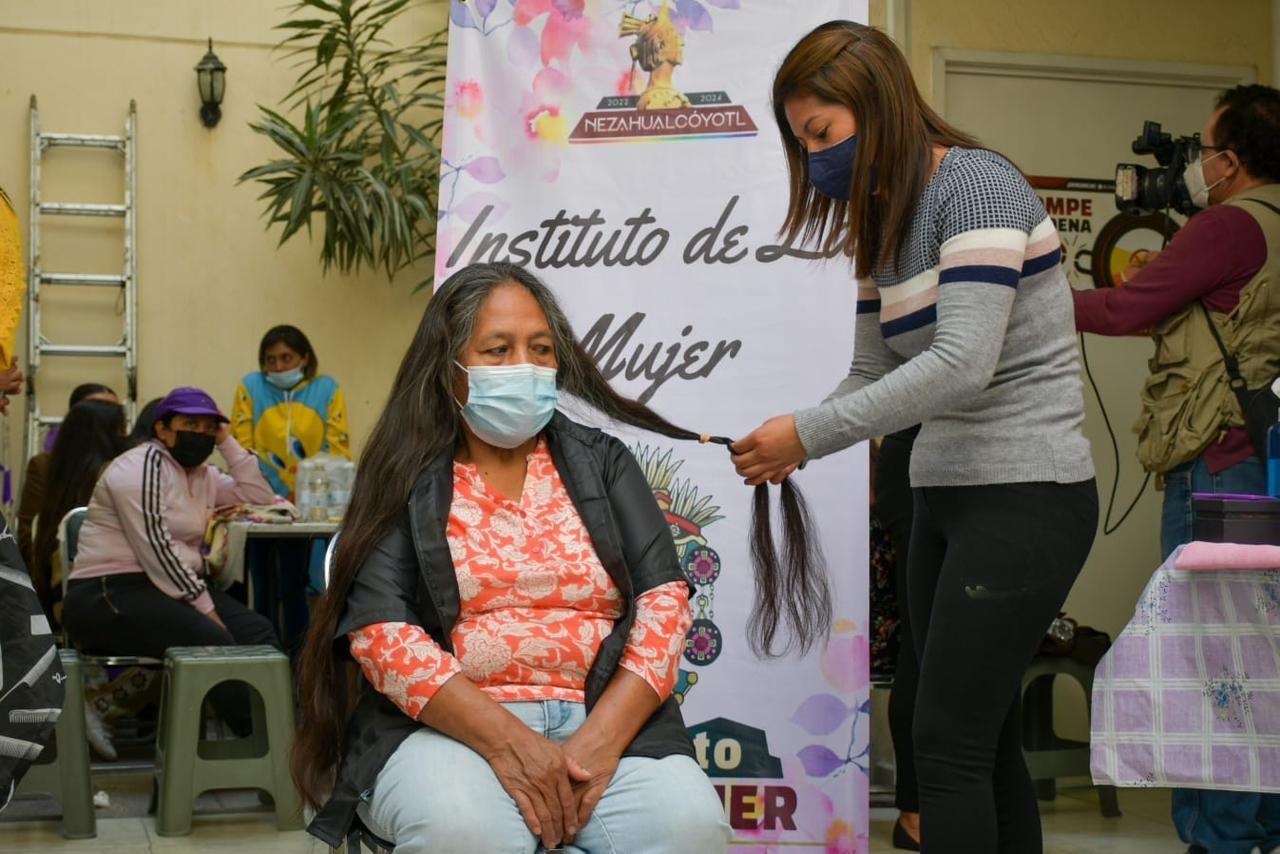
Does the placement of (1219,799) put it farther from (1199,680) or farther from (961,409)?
(961,409)

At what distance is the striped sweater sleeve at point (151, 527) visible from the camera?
471 centimetres

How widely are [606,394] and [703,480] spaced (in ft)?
3.37

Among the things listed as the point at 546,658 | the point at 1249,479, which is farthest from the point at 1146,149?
the point at 546,658

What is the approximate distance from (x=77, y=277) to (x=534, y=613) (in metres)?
5.35

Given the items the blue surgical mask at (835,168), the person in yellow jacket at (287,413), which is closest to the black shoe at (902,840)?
the blue surgical mask at (835,168)

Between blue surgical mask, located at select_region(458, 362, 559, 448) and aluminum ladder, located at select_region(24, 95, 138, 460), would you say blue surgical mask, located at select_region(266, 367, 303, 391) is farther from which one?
blue surgical mask, located at select_region(458, 362, 559, 448)

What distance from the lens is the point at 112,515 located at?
4762mm

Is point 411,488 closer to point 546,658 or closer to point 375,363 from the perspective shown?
point 546,658

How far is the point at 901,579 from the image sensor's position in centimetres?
372

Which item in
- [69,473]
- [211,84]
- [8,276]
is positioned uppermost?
[211,84]

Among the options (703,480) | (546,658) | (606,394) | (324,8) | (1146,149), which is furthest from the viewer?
(324,8)

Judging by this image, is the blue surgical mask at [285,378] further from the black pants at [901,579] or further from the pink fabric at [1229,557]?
the pink fabric at [1229,557]

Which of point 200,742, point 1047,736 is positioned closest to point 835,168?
point 1047,736

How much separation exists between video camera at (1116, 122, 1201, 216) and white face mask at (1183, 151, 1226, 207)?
0.05 feet
